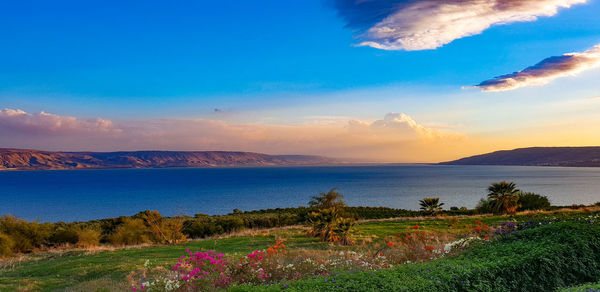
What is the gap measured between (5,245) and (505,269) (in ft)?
79.6

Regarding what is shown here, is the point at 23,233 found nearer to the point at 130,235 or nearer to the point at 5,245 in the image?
the point at 5,245

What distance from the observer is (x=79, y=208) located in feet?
220

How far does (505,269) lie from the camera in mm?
6398

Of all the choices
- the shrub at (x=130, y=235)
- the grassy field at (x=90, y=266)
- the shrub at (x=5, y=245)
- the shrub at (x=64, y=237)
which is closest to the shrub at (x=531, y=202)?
the grassy field at (x=90, y=266)

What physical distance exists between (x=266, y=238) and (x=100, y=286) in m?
12.5

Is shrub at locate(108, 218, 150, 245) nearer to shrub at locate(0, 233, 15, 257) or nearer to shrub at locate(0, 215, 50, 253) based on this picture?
shrub at locate(0, 215, 50, 253)

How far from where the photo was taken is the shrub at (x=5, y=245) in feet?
62.3

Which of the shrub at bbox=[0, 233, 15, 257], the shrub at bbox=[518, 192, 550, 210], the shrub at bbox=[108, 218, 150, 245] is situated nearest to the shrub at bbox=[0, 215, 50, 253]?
the shrub at bbox=[0, 233, 15, 257]

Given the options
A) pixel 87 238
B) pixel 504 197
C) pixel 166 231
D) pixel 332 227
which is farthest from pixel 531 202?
pixel 87 238

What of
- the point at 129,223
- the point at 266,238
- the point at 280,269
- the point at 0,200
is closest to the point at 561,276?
the point at 280,269

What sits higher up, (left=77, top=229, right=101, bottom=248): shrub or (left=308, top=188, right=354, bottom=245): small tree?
(left=308, top=188, right=354, bottom=245): small tree

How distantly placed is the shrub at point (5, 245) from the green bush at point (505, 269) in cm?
2070

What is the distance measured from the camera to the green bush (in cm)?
555

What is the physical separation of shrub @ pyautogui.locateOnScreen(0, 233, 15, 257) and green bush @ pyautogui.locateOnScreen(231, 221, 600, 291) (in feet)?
67.9
